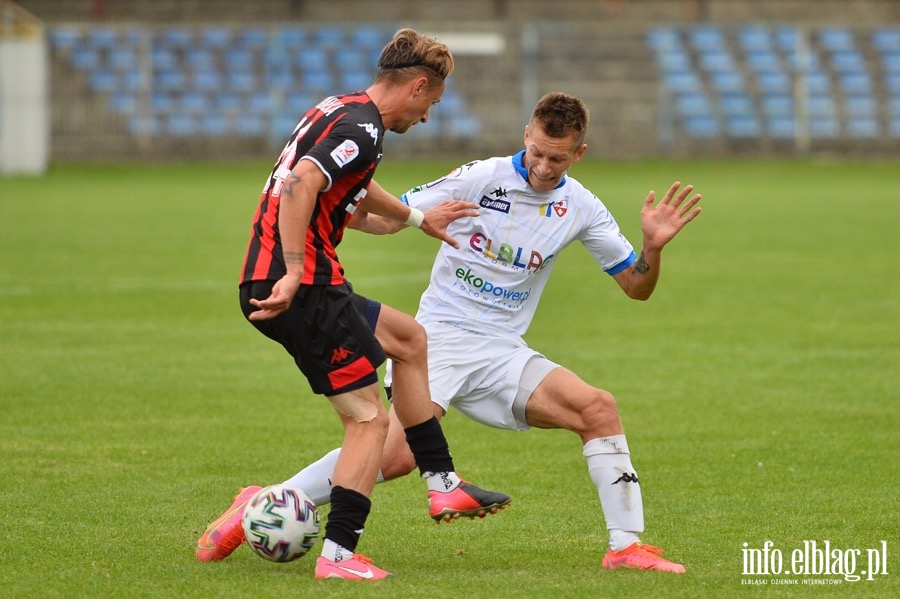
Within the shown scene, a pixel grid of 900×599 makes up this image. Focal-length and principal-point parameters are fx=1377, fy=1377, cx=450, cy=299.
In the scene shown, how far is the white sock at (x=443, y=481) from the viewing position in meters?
5.57

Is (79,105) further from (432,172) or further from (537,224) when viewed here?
(537,224)

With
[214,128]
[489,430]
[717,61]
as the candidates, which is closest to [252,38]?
[214,128]

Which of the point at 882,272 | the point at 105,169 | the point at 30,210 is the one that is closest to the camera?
the point at 882,272

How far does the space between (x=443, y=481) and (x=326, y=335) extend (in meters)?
0.84

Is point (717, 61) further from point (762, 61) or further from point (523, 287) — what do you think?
point (523, 287)

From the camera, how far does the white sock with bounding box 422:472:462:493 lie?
5574 millimetres

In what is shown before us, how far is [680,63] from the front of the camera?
1700 inches

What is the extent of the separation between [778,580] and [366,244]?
16.3 metres

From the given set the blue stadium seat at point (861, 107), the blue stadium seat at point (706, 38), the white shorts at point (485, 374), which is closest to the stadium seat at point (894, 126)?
the blue stadium seat at point (861, 107)

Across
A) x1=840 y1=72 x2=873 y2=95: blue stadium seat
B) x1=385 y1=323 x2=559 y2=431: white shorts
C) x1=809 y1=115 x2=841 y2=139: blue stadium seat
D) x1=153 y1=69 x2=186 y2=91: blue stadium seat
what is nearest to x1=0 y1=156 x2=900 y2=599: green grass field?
x1=385 y1=323 x2=559 y2=431: white shorts

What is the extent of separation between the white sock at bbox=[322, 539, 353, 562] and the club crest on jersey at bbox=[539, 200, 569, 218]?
1.85m

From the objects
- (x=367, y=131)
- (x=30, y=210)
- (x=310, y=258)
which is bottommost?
(x=30, y=210)

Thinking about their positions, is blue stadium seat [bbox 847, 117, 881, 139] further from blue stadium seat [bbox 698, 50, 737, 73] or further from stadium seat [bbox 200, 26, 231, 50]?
stadium seat [bbox 200, 26, 231, 50]

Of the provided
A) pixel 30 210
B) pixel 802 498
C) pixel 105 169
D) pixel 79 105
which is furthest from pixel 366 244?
pixel 79 105
